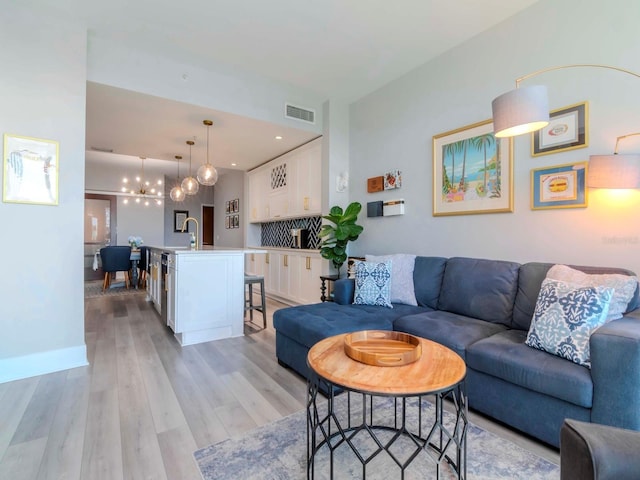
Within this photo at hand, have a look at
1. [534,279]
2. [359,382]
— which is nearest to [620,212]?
[534,279]

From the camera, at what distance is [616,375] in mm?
1415

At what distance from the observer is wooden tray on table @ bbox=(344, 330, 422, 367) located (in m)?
1.33

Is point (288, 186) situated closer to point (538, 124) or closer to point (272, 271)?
point (272, 271)

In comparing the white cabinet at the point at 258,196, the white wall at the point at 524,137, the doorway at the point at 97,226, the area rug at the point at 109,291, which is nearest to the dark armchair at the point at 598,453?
the white wall at the point at 524,137

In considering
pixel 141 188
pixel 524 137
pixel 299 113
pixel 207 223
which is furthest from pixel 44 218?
pixel 207 223

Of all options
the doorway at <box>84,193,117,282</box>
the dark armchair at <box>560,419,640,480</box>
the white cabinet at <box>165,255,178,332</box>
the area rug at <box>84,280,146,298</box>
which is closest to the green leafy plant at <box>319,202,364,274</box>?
the white cabinet at <box>165,255,178,332</box>

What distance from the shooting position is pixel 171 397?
216 centimetres

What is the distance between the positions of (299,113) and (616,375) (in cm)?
393

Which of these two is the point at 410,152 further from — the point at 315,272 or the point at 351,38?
the point at 315,272

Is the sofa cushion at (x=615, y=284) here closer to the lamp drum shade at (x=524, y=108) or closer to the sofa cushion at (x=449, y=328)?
the sofa cushion at (x=449, y=328)

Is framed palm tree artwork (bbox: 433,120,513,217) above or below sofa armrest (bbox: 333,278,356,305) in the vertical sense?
above

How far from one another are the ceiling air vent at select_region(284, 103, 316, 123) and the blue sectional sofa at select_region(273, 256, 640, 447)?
2.36 m

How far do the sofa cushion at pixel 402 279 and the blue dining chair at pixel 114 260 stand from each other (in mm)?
5609

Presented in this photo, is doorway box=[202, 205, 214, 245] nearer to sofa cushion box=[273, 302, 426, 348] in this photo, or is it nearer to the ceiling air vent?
the ceiling air vent
